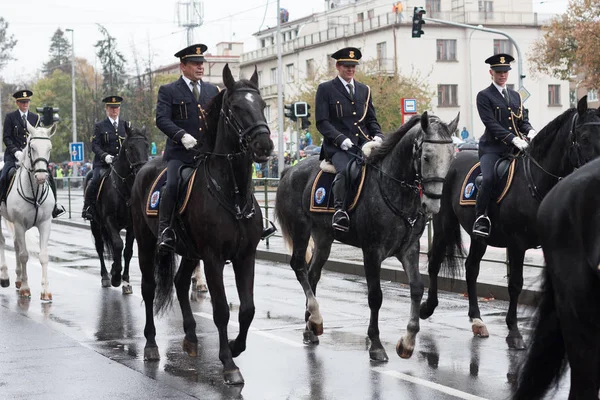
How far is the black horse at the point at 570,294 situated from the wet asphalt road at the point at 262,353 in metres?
0.71

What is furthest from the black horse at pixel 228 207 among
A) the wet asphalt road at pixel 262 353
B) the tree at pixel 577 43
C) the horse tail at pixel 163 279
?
the tree at pixel 577 43

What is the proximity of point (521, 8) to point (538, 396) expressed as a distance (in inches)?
3221

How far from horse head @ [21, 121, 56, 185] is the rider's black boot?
5.33 meters

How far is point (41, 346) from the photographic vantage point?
10070 mm

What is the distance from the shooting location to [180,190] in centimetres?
907

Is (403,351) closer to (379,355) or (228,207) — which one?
(379,355)

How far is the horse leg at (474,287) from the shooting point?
10211 mm

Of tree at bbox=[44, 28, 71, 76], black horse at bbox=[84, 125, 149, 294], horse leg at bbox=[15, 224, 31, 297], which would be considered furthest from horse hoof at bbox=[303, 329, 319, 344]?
tree at bbox=[44, 28, 71, 76]

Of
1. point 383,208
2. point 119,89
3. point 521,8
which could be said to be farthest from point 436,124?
point 521,8

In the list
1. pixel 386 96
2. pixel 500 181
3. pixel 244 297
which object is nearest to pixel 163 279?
pixel 244 297

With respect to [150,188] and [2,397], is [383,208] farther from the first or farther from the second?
[2,397]

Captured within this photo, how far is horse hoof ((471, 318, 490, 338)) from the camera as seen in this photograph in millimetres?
10172

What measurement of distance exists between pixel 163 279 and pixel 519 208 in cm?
376

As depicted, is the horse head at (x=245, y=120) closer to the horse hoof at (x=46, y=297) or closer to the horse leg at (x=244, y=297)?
the horse leg at (x=244, y=297)
